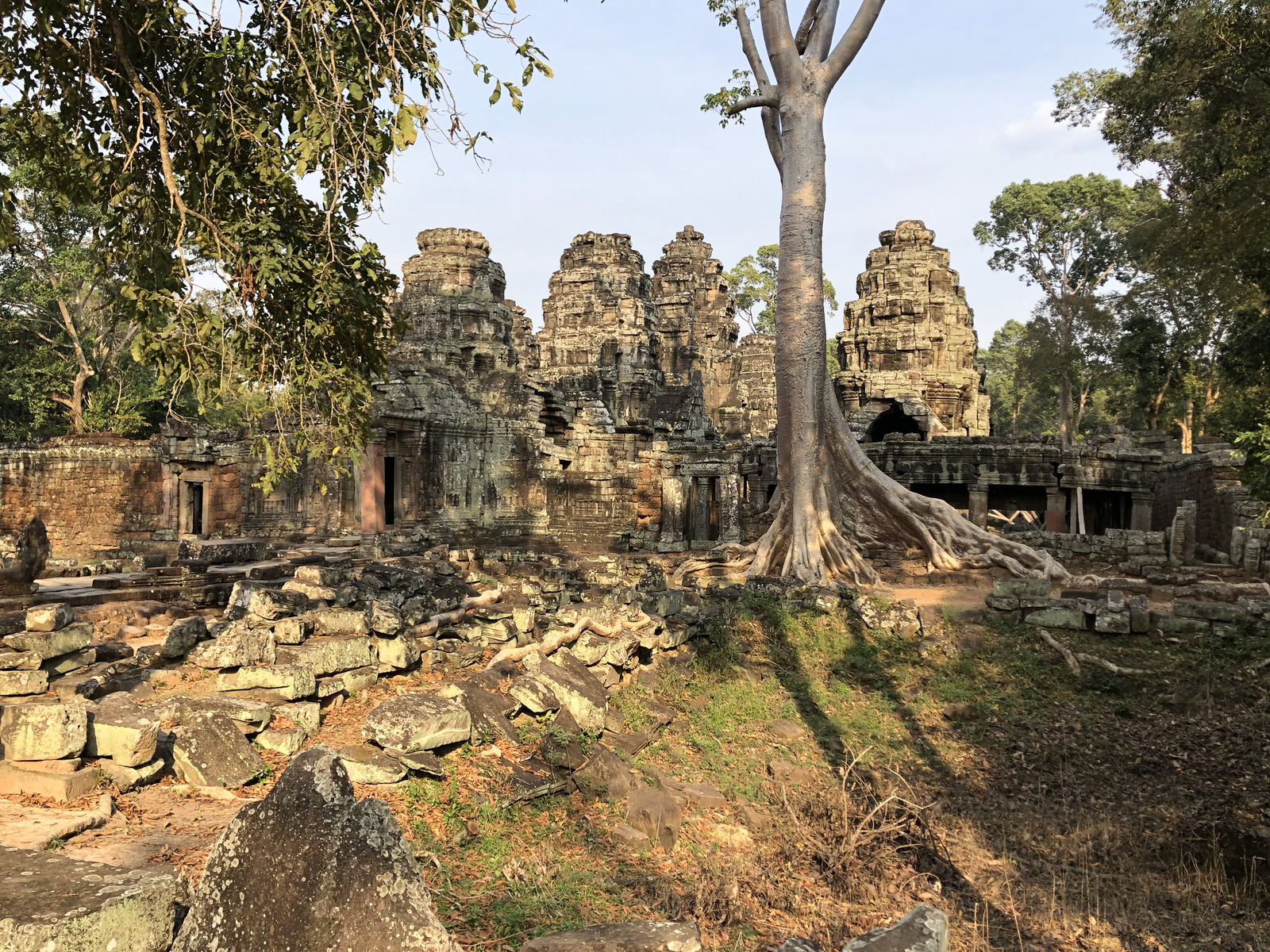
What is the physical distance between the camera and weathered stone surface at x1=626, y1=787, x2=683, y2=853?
4.89 metres

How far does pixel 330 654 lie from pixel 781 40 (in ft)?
39.5

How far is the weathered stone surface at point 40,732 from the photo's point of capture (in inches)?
143

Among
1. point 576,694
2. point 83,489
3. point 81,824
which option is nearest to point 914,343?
point 576,694

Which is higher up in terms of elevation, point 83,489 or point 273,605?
point 83,489

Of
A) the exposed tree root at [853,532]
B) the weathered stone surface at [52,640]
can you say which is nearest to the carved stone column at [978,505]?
the exposed tree root at [853,532]

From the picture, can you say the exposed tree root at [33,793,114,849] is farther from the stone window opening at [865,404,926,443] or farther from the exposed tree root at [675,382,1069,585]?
the stone window opening at [865,404,926,443]

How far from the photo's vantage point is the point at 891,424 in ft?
92.1

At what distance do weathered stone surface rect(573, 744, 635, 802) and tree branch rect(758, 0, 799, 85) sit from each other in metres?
11.6

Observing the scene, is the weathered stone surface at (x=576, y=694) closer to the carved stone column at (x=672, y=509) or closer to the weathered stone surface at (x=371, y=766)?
the weathered stone surface at (x=371, y=766)

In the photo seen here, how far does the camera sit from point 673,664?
8094 mm

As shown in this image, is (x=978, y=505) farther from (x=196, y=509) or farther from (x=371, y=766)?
(x=196, y=509)

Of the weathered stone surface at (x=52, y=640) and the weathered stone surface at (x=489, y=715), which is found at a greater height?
the weathered stone surface at (x=52, y=640)

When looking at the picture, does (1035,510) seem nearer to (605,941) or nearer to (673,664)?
A: (673,664)

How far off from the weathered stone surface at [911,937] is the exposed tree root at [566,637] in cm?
411
